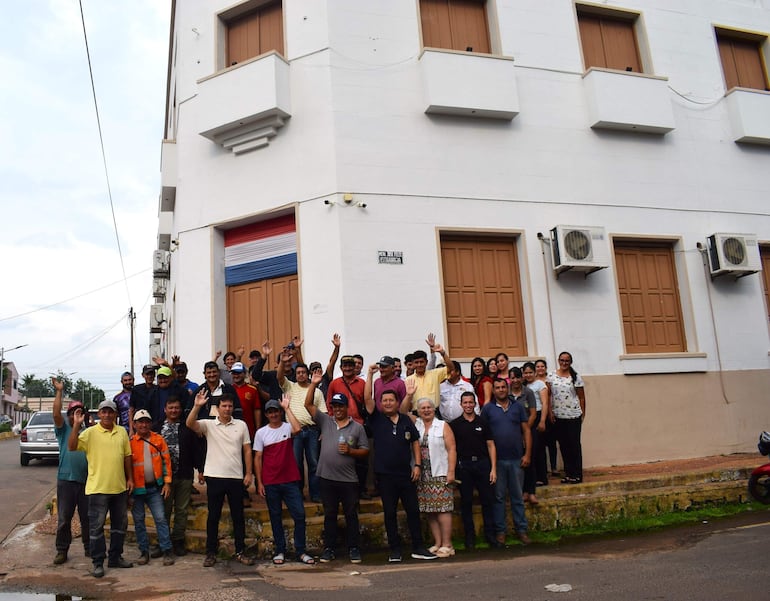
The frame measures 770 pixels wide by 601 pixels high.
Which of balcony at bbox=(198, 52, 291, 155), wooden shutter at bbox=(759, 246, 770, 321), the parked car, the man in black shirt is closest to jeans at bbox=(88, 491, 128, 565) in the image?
the man in black shirt

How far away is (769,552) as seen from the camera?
649 centimetres

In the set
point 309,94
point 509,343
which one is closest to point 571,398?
point 509,343

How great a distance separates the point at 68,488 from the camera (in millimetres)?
7539

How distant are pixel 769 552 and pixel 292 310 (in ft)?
22.8

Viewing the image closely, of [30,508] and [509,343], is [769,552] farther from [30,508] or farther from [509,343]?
[30,508]

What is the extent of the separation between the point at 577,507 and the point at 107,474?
541cm

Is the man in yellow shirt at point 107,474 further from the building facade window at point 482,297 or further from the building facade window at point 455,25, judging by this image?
the building facade window at point 455,25

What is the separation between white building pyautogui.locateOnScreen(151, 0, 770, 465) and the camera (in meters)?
10.3

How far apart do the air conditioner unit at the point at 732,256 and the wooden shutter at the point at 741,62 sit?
3.55 m

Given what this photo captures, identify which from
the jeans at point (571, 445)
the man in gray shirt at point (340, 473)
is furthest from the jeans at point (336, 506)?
the jeans at point (571, 445)

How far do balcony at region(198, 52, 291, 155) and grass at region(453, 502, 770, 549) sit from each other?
269 inches

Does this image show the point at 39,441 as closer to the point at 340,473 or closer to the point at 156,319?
the point at 156,319

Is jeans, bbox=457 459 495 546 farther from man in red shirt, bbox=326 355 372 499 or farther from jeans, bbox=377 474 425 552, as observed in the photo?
man in red shirt, bbox=326 355 372 499

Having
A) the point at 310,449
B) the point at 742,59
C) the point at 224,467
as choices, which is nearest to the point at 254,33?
the point at 310,449
